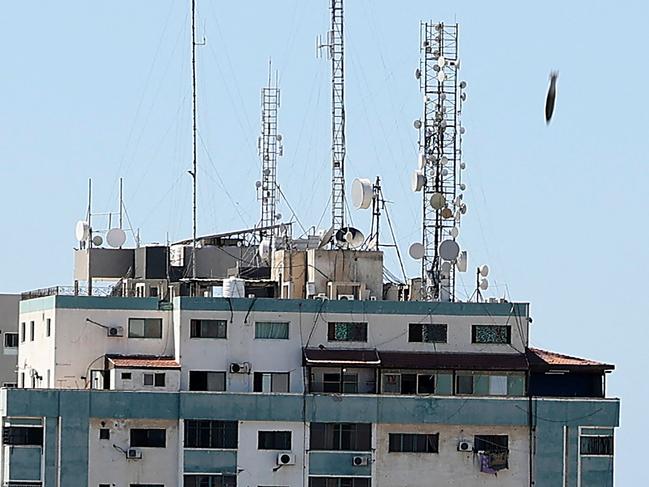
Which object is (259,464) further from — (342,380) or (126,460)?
(126,460)

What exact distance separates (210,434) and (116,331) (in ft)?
17.9

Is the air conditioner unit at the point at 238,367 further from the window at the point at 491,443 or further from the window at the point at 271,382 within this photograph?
the window at the point at 491,443

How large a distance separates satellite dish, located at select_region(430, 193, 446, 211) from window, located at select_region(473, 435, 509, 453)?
9.92m

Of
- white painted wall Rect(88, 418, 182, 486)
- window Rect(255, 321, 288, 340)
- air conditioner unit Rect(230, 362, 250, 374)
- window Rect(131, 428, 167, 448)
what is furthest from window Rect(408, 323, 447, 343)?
window Rect(131, 428, 167, 448)

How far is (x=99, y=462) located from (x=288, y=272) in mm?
10488

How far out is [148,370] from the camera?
3120 inches

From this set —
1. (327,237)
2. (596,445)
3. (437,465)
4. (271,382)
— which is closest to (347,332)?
(271,382)

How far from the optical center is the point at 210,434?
7906 cm

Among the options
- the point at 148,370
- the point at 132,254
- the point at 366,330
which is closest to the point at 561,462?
the point at 366,330

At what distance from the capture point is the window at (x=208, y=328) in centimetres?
7969

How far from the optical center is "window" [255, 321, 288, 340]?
80.1 m

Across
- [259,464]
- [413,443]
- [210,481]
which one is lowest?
[210,481]

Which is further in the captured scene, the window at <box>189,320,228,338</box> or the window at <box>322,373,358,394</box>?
the window at <box>322,373,358,394</box>

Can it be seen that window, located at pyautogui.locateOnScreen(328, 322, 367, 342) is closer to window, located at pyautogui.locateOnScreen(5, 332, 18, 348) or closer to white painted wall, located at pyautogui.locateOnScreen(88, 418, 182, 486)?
white painted wall, located at pyautogui.locateOnScreen(88, 418, 182, 486)
